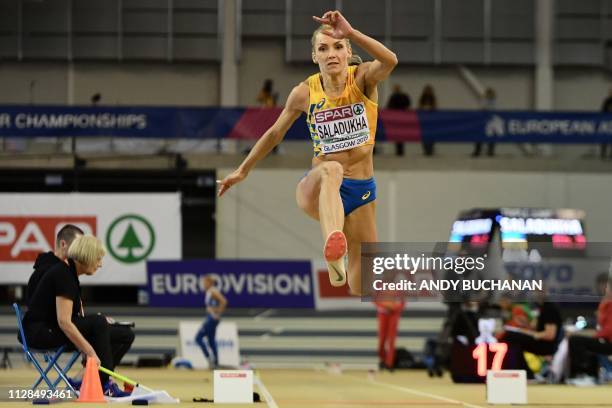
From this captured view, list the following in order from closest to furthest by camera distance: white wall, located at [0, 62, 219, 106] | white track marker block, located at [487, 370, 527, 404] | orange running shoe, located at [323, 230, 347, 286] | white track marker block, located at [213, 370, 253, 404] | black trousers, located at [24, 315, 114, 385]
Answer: orange running shoe, located at [323, 230, 347, 286] → black trousers, located at [24, 315, 114, 385] → white track marker block, located at [213, 370, 253, 404] → white track marker block, located at [487, 370, 527, 404] → white wall, located at [0, 62, 219, 106]

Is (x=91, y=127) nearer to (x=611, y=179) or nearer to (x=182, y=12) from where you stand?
(x=182, y=12)

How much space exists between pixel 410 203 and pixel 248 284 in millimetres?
3700

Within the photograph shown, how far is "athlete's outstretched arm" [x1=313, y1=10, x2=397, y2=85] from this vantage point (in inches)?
284

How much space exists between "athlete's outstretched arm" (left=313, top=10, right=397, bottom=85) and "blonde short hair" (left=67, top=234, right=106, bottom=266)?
2.75 metres

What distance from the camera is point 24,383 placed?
1297 centimetres

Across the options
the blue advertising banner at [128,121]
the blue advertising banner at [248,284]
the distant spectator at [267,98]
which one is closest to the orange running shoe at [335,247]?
the blue advertising banner at [248,284]

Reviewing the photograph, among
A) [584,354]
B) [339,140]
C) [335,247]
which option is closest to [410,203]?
[584,354]

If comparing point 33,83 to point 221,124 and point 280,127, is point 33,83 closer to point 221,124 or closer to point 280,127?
point 221,124

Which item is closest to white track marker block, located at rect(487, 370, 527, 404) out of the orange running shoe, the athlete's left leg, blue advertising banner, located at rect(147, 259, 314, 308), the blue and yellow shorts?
the athlete's left leg

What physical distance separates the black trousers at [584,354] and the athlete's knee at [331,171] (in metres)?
7.76

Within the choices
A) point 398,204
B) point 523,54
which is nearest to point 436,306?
point 398,204

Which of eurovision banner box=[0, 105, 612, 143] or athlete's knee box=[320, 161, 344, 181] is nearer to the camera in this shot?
athlete's knee box=[320, 161, 344, 181]

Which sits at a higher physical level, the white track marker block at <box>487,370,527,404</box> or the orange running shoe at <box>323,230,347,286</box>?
the orange running shoe at <box>323,230,347,286</box>

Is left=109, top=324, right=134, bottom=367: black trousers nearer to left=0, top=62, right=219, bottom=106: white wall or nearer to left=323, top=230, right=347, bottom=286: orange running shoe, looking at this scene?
left=323, top=230, right=347, bottom=286: orange running shoe
